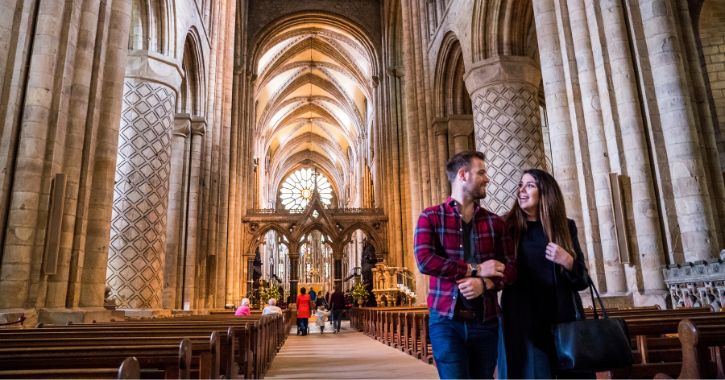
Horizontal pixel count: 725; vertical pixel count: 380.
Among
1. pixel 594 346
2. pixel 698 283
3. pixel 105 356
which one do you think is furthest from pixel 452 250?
pixel 698 283

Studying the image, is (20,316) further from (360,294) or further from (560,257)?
(360,294)

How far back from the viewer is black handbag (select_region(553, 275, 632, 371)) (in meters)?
1.73

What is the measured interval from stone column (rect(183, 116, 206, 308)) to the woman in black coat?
11226 millimetres

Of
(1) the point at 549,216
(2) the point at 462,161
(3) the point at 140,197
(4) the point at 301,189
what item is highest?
(4) the point at 301,189

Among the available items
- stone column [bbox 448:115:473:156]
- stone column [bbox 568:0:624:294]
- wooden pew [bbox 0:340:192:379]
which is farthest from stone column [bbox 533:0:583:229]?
stone column [bbox 448:115:473:156]

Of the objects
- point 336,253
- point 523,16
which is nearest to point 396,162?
point 336,253

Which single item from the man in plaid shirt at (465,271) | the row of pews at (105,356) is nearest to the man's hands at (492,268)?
the man in plaid shirt at (465,271)

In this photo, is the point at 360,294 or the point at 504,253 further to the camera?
the point at 360,294

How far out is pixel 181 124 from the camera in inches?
488

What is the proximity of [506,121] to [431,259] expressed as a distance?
9.36 metres

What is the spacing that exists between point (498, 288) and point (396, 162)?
18.6 metres

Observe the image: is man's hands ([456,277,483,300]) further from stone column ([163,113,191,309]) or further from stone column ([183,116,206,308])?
stone column ([183,116,206,308])

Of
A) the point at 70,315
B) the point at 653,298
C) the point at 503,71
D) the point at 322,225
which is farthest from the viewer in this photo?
the point at 322,225

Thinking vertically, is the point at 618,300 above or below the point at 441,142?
below
